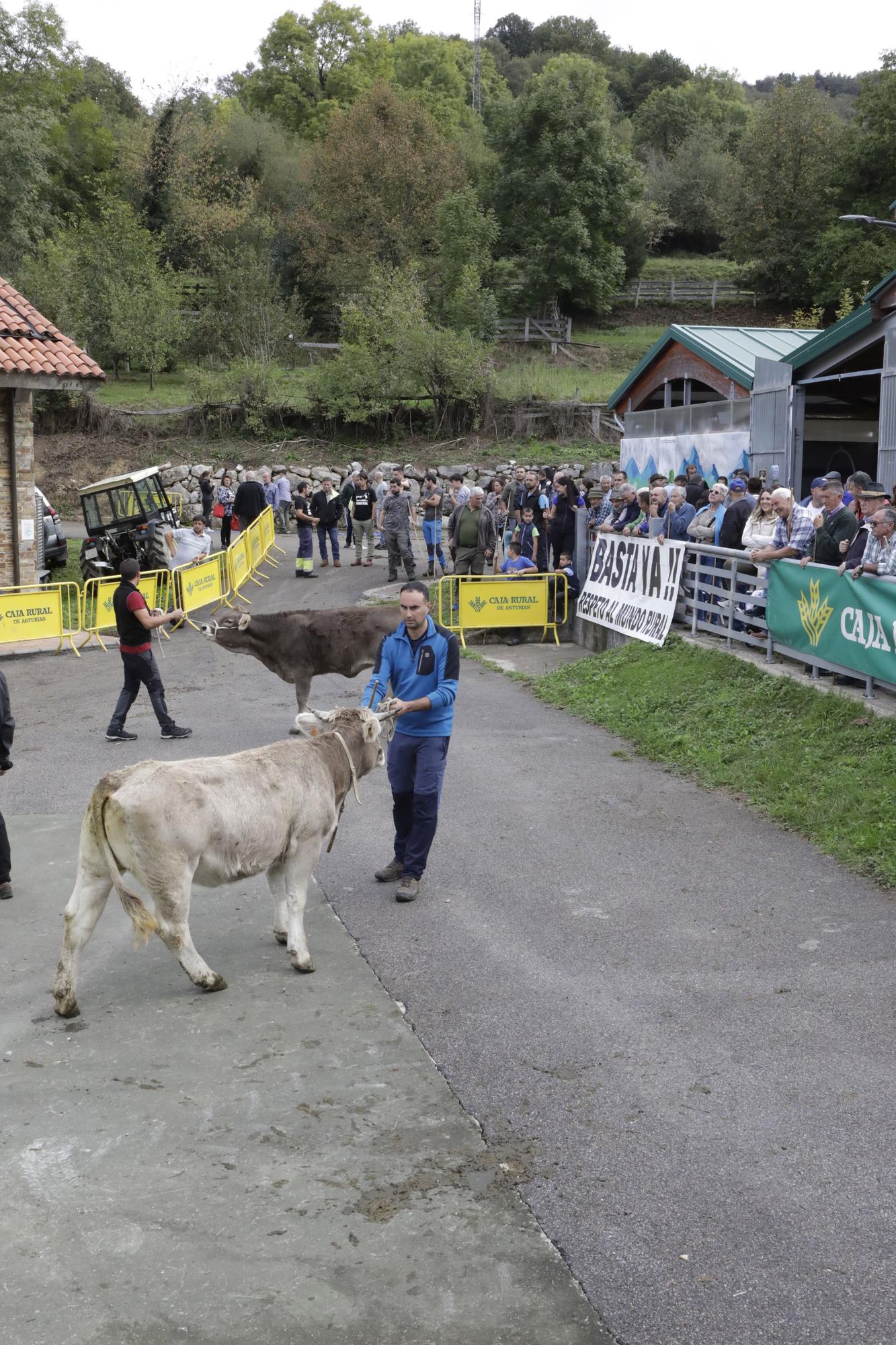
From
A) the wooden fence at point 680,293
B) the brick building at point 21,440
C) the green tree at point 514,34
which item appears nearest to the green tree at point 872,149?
the wooden fence at point 680,293

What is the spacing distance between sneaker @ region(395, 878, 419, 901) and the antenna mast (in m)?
83.1

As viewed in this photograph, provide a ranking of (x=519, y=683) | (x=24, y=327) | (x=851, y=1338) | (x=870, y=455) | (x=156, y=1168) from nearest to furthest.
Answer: (x=851, y=1338), (x=156, y=1168), (x=519, y=683), (x=24, y=327), (x=870, y=455)

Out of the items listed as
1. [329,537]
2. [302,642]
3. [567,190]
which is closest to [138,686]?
[302,642]

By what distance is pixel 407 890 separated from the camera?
8.01 metres

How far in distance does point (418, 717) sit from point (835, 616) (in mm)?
5228

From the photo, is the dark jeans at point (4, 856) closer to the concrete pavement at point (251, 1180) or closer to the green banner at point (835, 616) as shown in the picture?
the concrete pavement at point (251, 1180)

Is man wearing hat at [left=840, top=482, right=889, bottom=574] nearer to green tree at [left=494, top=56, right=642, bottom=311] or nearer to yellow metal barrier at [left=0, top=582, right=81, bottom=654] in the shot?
yellow metal barrier at [left=0, top=582, right=81, bottom=654]

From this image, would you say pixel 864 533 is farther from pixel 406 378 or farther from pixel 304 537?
pixel 406 378

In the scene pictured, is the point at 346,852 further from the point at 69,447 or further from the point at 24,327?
the point at 69,447

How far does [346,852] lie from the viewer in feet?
29.8

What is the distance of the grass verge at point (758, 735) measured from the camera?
364 inches

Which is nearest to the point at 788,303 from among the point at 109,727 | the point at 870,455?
the point at 870,455

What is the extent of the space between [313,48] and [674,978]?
81.4 m

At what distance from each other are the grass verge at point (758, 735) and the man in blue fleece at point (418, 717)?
3.22m
